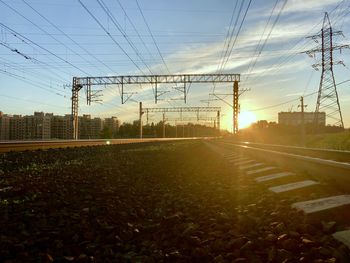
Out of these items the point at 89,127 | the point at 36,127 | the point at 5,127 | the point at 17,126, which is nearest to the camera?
the point at 5,127

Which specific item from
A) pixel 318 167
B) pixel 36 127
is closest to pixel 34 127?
pixel 36 127

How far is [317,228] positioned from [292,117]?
85759mm

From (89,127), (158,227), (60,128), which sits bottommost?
(158,227)

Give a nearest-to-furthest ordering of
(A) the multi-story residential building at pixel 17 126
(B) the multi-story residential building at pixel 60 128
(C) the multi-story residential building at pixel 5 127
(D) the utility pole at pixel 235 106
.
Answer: (D) the utility pole at pixel 235 106 < (C) the multi-story residential building at pixel 5 127 < (A) the multi-story residential building at pixel 17 126 < (B) the multi-story residential building at pixel 60 128

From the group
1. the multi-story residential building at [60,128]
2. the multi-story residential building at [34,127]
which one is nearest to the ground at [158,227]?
the multi-story residential building at [34,127]

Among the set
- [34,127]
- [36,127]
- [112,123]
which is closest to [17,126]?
[34,127]

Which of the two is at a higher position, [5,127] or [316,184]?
[5,127]

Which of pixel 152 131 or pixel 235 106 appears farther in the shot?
pixel 152 131

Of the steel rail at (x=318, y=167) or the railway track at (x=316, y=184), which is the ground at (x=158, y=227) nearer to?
the railway track at (x=316, y=184)

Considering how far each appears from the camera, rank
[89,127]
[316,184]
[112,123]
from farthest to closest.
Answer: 1. [112,123]
2. [89,127]
3. [316,184]

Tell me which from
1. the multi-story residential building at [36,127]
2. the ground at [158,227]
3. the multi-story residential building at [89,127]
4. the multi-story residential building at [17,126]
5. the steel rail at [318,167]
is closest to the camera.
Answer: the ground at [158,227]

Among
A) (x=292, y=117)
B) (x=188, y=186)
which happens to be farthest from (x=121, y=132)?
(x=188, y=186)

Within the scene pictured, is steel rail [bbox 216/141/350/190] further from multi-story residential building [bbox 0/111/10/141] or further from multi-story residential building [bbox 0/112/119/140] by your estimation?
multi-story residential building [bbox 0/111/10/141]

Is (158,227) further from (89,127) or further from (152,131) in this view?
(152,131)
